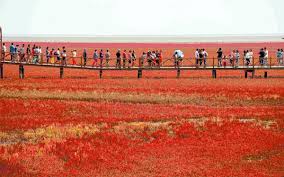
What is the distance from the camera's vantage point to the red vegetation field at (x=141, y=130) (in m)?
20.9

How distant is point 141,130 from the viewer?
91.6 ft

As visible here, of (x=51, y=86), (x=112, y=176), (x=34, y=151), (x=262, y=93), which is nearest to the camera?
(x=112, y=176)

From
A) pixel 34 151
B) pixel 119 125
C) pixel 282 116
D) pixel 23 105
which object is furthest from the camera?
pixel 23 105

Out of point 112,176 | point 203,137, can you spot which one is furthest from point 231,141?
point 112,176

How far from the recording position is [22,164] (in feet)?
66.9

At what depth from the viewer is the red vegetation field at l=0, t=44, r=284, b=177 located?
20.9 m

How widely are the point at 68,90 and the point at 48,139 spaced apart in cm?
1936

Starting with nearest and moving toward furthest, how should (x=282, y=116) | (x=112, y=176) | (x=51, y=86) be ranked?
1. (x=112, y=176)
2. (x=282, y=116)
3. (x=51, y=86)

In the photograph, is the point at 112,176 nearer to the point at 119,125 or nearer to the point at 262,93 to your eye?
the point at 119,125

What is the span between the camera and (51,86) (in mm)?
47125

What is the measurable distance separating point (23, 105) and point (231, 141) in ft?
51.8

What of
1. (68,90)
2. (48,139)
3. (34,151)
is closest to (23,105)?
(68,90)

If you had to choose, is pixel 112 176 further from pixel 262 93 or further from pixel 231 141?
pixel 262 93

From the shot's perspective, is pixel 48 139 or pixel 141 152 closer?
pixel 141 152
